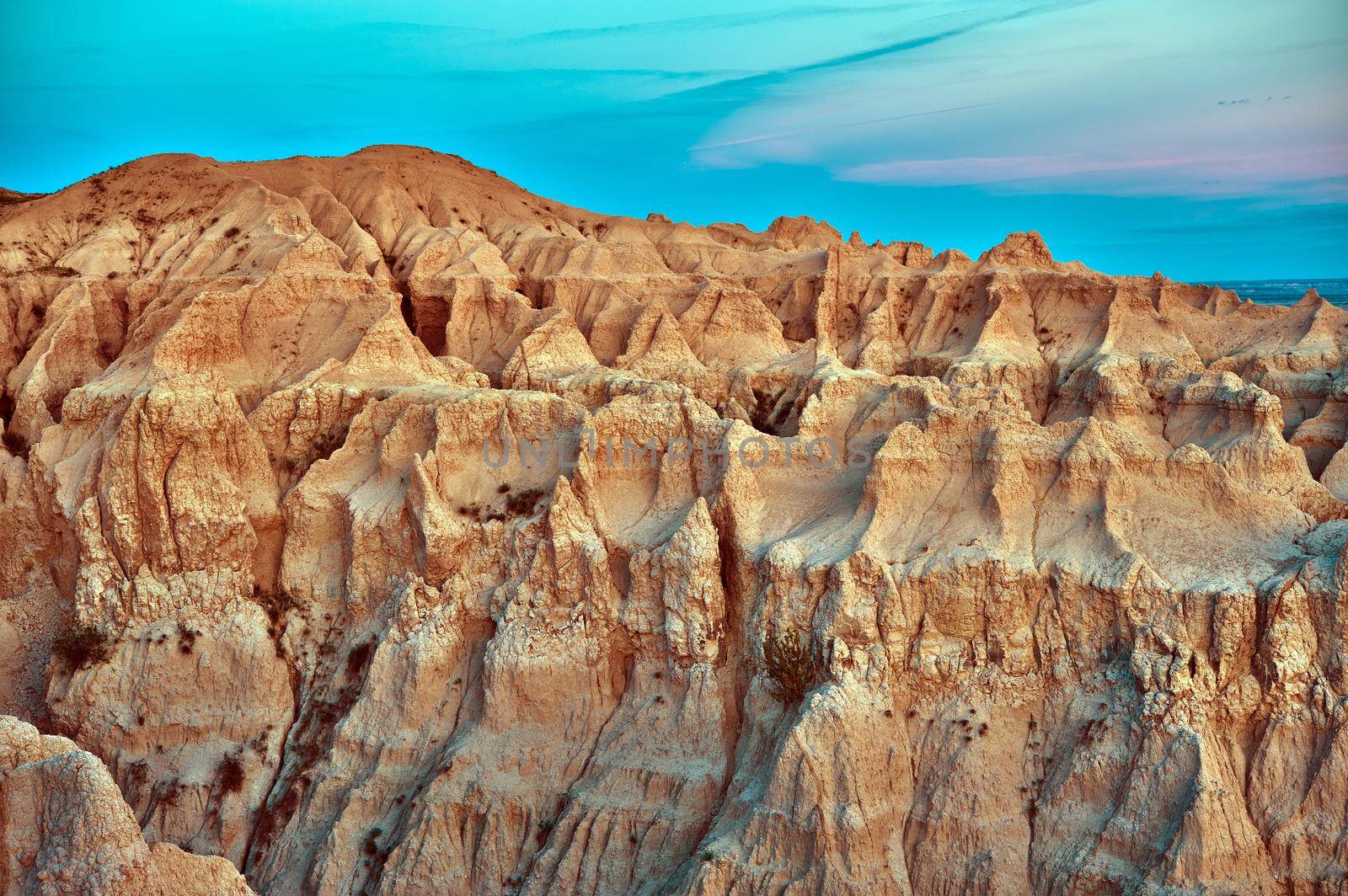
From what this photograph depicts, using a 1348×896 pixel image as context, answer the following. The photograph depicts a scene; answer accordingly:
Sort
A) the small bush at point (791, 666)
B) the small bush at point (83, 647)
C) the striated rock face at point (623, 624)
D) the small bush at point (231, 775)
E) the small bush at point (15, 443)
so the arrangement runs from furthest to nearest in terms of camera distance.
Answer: the small bush at point (15, 443), the small bush at point (83, 647), the small bush at point (231, 775), the small bush at point (791, 666), the striated rock face at point (623, 624)

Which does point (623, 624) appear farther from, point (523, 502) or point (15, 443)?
point (15, 443)

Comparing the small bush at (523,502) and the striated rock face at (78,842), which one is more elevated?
the small bush at (523,502)

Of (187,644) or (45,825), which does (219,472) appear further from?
(45,825)

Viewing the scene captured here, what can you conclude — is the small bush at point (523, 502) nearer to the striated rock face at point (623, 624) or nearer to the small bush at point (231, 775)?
the striated rock face at point (623, 624)

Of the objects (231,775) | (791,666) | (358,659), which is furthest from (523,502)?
(231,775)

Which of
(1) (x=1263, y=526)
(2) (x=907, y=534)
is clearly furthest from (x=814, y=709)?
(1) (x=1263, y=526)

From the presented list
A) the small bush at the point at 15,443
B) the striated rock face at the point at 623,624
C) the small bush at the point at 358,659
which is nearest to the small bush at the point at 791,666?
the striated rock face at the point at 623,624
